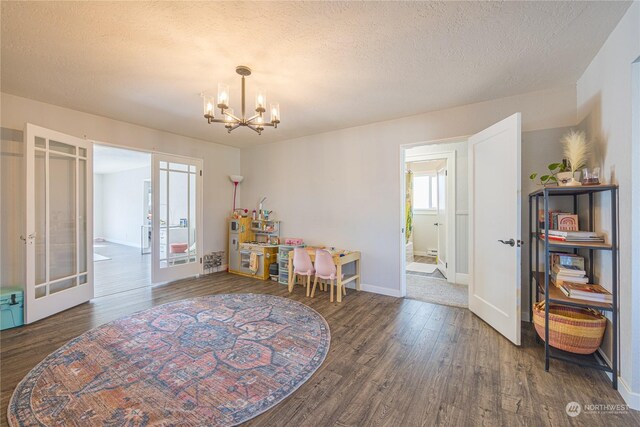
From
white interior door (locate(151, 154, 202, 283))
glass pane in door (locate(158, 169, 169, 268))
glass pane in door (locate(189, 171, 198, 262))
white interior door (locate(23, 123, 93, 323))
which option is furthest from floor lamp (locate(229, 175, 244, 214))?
white interior door (locate(23, 123, 93, 323))

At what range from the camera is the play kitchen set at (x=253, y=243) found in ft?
15.8

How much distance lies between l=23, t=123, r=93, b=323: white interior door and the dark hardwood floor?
0.93ft

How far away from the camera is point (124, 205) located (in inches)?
348

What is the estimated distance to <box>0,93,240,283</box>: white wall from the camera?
306 cm

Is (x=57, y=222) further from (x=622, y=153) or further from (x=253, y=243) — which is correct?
(x=622, y=153)

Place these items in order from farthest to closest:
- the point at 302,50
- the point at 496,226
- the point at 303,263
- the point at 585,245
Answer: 1. the point at 303,263
2. the point at 496,226
3. the point at 302,50
4. the point at 585,245

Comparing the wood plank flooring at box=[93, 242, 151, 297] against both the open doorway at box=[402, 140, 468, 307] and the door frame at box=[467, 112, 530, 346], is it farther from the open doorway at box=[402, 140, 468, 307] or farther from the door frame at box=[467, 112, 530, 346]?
the door frame at box=[467, 112, 530, 346]

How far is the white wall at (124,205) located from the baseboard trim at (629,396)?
10.0 metres

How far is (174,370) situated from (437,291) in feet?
11.9

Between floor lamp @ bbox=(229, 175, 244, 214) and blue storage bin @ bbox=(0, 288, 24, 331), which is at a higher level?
floor lamp @ bbox=(229, 175, 244, 214)

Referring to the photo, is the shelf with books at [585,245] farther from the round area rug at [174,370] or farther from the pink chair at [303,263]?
the pink chair at [303,263]

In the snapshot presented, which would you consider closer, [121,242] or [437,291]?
[437,291]

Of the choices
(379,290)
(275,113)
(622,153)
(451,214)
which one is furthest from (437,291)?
(275,113)

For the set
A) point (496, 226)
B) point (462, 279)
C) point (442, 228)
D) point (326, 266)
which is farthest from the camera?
point (442, 228)
